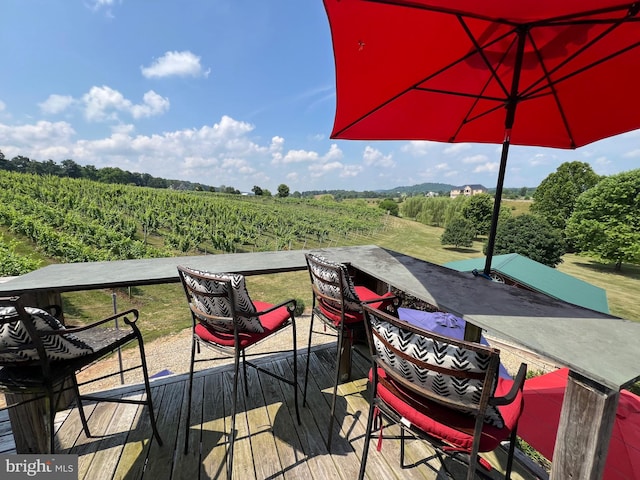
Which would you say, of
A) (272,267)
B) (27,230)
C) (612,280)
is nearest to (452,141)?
(272,267)

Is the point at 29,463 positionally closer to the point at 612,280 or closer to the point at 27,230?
the point at 27,230

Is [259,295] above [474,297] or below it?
below

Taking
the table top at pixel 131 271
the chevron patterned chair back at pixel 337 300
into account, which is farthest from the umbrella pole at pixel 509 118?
the table top at pixel 131 271

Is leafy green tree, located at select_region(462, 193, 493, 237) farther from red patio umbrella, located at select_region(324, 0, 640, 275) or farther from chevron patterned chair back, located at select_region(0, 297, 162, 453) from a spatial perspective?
chevron patterned chair back, located at select_region(0, 297, 162, 453)

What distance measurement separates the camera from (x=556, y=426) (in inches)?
61.1

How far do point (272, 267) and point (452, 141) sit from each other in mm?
2062

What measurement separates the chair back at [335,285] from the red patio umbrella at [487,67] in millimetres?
992

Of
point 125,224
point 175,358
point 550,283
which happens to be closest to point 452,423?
point 550,283

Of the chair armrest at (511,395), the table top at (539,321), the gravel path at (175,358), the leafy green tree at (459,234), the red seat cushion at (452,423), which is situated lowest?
the gravel path at (175,358)

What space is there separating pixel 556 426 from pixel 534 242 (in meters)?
14.1

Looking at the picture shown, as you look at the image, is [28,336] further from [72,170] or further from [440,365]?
[72,170]

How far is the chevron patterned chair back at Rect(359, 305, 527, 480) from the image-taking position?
79cm

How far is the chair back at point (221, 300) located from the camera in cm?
127

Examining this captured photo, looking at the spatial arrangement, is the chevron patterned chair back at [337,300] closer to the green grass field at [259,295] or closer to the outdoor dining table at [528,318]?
the outdoor dining table at [528,318]
